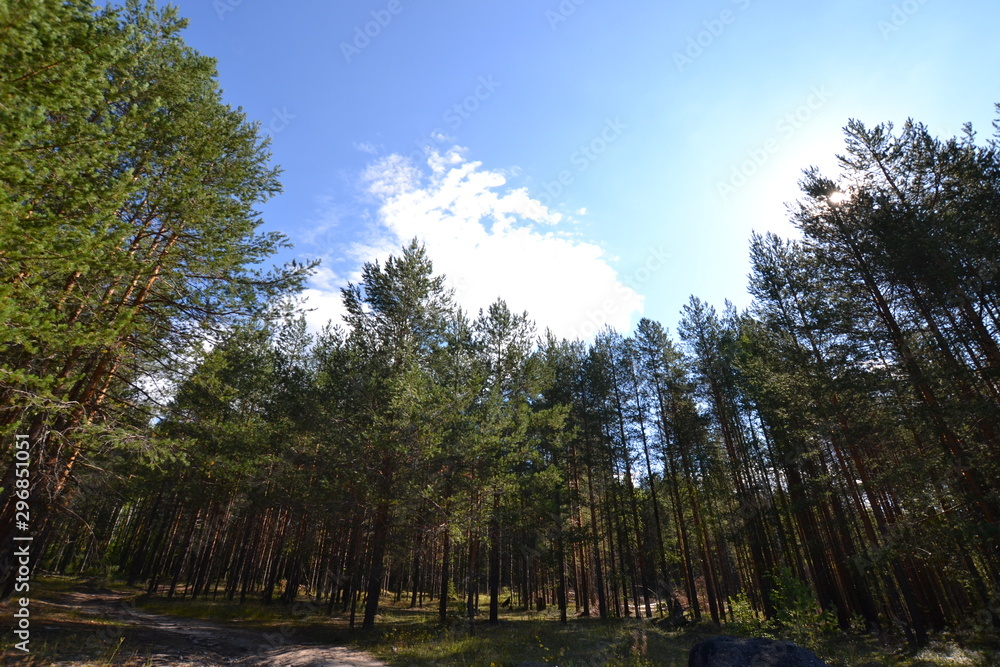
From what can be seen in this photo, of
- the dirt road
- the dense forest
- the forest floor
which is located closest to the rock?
the forest floor

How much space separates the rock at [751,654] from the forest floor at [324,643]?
322 centimetres

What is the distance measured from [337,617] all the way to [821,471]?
2520 centimetres

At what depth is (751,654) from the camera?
7.69m

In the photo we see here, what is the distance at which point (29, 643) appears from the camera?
8.99m

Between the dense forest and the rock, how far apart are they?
6.25 m

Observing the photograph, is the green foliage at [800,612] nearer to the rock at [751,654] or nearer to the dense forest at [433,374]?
the dense forest at [433,374]

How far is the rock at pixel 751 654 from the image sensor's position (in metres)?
7.46

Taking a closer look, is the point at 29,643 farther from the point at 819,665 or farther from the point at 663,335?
the point at 663,335

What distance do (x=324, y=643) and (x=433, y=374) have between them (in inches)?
400

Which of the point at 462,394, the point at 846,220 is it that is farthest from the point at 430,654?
the point at 846,220

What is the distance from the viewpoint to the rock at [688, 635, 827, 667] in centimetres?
746

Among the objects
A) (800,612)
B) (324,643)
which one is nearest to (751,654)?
(800,612)

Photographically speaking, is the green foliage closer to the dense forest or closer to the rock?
the dense forest

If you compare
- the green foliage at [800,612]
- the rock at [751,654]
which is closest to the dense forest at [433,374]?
the green foliage at [800,612]
